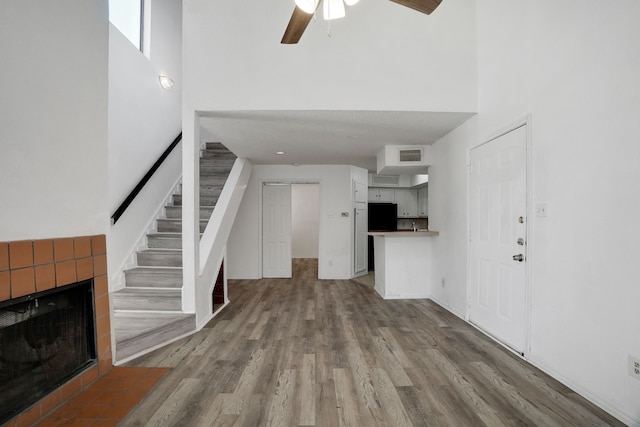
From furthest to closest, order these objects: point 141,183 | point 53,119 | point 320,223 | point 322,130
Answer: point 320,223
point 141,183
point 322,130
point 53,119

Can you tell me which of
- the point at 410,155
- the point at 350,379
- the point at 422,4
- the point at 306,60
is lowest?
the point at 350,379

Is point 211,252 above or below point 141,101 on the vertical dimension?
below

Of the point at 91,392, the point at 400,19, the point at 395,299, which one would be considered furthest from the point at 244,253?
the point at 400,19

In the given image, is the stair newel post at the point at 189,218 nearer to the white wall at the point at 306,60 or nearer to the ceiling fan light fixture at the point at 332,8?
the white wall at the point at 306,60

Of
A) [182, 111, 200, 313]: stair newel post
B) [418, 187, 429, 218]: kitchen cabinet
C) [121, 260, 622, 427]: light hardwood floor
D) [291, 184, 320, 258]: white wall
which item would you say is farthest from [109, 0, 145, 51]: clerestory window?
[418, 187, 429, 218]: kitchen cabinet

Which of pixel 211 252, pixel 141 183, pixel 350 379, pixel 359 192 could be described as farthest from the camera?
pixel 359 192

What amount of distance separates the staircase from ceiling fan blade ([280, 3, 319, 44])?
2.72m

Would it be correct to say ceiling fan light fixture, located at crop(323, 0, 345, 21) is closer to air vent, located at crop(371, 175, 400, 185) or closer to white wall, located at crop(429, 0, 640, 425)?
white wall, located at crop(429, 0, 640, 425)

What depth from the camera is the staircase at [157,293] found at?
271cm

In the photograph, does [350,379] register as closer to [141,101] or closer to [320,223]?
[320,223]

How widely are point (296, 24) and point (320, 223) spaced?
4.38 metres

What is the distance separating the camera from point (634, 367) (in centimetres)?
166

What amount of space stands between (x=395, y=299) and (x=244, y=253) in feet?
10.2

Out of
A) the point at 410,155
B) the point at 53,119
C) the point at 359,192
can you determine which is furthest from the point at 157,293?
the point at 359,192
